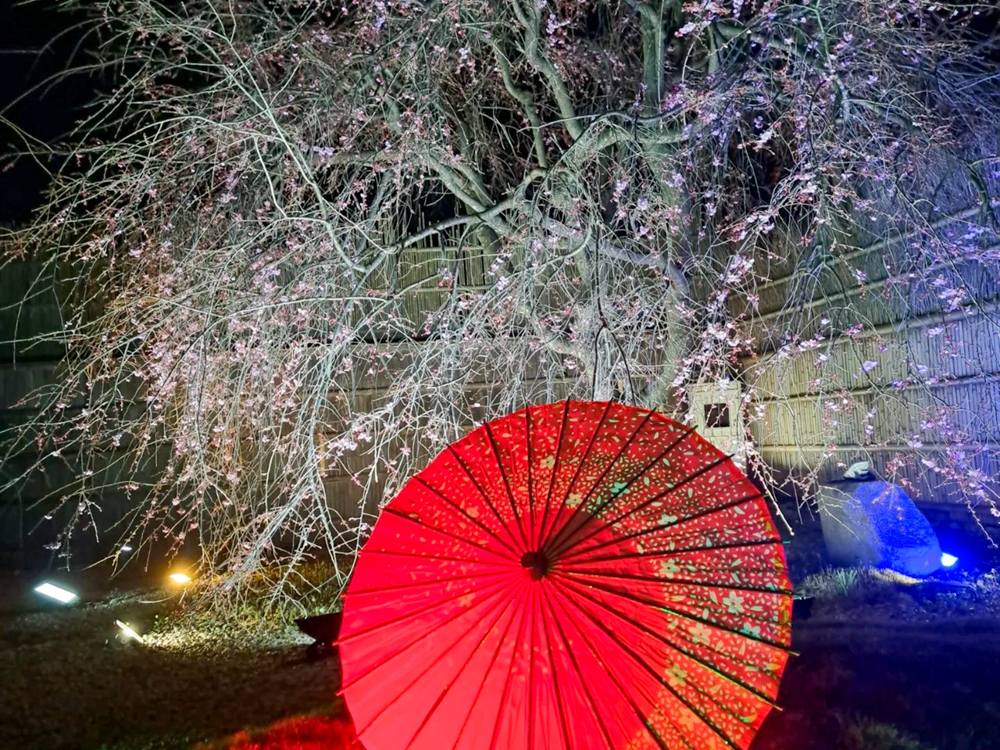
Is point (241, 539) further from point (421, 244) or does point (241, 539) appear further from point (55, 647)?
point (421, 244)

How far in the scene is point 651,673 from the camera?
2340 millimetres

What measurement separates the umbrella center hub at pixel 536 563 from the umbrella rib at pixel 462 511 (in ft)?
0.22

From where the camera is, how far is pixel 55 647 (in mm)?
6758

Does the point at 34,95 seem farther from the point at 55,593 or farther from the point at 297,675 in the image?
the point at 297,675

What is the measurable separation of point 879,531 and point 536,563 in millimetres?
5793

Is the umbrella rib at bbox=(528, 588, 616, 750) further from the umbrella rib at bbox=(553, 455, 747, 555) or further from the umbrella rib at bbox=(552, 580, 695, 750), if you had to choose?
the umbrella rib at bbox=(553, 455, 747, 555)

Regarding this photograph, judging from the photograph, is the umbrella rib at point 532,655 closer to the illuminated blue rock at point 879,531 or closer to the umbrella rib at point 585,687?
the umbrella rib at point 585,687

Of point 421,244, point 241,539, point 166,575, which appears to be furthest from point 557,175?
point 166,575

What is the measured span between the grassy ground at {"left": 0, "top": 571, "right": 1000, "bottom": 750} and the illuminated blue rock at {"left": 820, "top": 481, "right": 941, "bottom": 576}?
1.11 feet

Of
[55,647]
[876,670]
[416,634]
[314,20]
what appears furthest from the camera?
[314,20]

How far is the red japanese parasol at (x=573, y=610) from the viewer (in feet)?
7.65

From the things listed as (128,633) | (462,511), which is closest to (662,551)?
(462,511)

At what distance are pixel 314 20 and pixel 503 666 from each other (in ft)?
23.8

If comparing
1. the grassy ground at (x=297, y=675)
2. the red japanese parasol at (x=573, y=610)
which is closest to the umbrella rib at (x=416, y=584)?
the red japanese parasol at (x=573, y=610)
